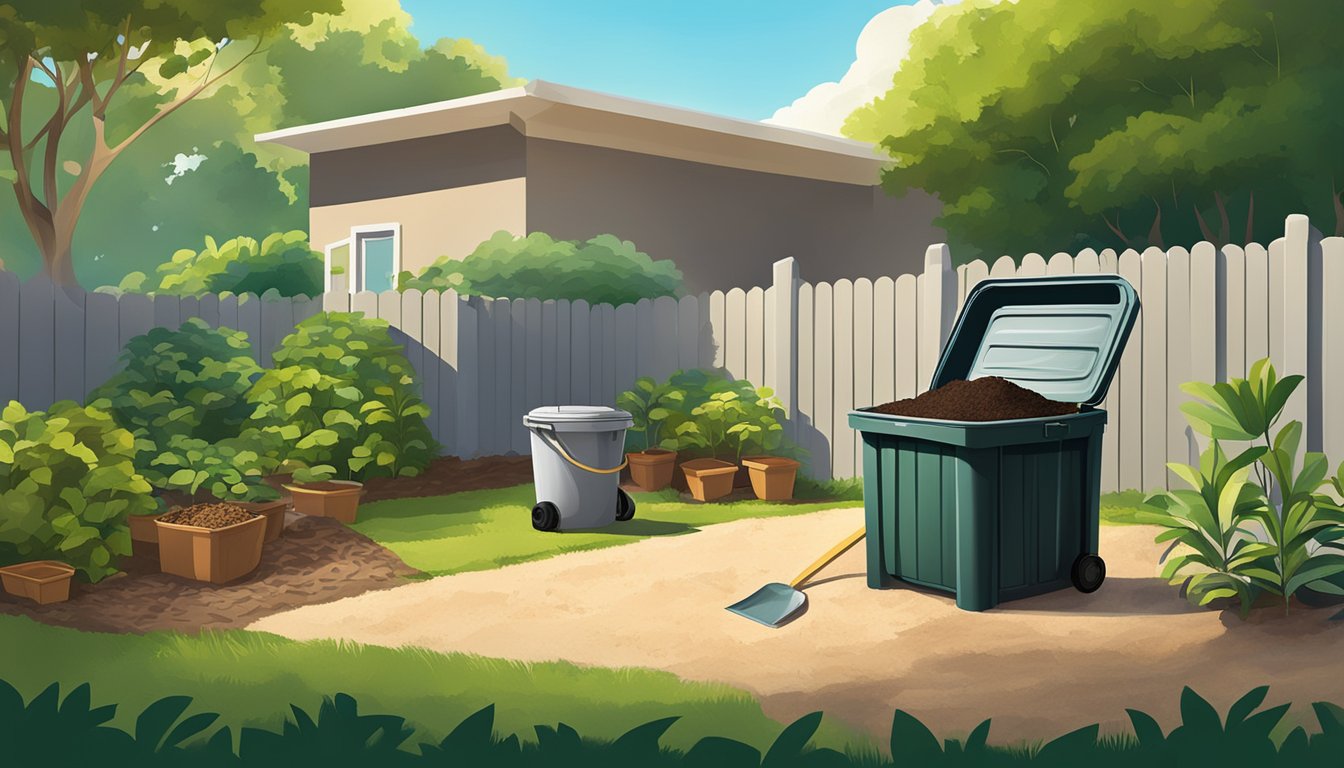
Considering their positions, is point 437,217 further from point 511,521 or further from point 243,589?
point 243,589

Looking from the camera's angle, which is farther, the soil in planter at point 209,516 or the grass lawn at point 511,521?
the grass lawn at point 511,521

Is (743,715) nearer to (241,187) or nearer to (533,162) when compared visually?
(533,162)

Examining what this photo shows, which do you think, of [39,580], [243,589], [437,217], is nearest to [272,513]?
[243,589]

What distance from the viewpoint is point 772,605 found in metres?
5.66

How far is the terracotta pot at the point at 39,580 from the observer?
230 inches

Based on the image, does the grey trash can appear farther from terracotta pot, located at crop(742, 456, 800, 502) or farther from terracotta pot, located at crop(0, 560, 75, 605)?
terracotta pot, located at crop(0, 560, 75, 605)

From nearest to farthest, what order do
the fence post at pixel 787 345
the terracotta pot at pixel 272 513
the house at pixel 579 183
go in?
the terracotta pot at pixel 272 513, the fence post at pixel 787 345, the house at pixel 579 183

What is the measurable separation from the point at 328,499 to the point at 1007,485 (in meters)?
5.41

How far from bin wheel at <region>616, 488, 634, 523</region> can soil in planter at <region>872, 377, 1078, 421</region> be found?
3.14 metres

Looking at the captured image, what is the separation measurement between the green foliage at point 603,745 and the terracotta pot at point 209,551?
2462mm

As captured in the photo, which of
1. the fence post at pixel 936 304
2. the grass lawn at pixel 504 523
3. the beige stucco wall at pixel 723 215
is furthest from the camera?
the beige stucco wall at pixel 723 215

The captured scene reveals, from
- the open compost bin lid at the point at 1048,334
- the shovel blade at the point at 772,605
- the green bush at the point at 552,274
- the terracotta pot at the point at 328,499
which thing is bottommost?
the shovel blade at the point at 772,605

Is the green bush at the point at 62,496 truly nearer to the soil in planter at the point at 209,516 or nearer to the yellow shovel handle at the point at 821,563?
the soil in planter at the point at 209,516

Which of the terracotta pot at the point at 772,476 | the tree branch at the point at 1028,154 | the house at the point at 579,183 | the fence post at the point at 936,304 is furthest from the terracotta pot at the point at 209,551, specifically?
the tree branch at the point at 1028,154
